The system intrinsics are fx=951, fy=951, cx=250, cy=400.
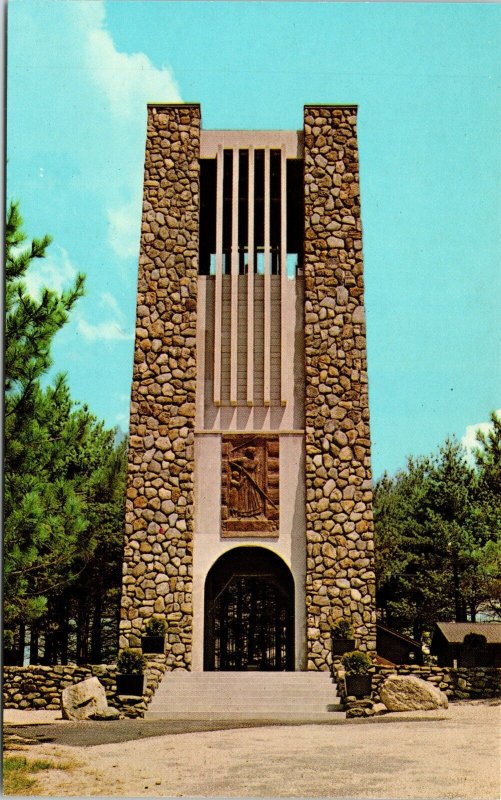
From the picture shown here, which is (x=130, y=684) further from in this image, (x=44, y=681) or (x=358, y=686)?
(x=358, y=686)

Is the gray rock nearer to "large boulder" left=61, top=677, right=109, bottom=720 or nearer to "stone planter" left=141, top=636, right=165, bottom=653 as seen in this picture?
"large boulder" left=61, top=677, right=109, bottom=720

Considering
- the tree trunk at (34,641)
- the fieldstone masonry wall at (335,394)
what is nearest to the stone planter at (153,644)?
the fieldstone masonry wall at (335,394)

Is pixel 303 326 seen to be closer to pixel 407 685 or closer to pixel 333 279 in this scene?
pixel 333 279

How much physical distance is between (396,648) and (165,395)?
12.4 m

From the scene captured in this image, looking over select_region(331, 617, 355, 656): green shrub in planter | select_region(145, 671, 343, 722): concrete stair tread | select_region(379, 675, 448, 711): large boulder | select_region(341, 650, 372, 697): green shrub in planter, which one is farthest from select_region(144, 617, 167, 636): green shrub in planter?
select_region(379, 675, 448, 711): large boulder

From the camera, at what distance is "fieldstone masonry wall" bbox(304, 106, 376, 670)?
18.1 meters

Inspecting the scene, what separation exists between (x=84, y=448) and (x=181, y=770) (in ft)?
55.8

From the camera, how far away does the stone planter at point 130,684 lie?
51.1 ft

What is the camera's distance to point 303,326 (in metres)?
19.4

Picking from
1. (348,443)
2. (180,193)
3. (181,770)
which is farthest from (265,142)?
(181,770)

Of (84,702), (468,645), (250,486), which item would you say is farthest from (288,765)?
(468,645)

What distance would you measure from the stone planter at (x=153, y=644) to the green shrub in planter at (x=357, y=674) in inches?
139

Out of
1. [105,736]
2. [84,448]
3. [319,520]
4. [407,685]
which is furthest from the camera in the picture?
[84,448]

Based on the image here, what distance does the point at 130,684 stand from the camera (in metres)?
15.6
